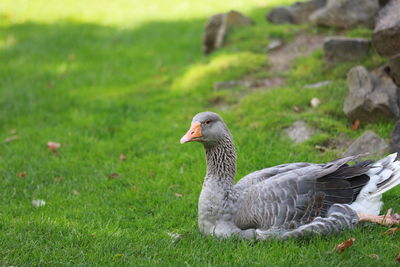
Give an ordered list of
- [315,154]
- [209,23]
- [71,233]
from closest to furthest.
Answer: [71,233]
[315,154]
[209,23]

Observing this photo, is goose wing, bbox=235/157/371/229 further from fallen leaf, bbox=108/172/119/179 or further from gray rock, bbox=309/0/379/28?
gray rock, bbox=309/0/379/28

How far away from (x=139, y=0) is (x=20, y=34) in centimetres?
448

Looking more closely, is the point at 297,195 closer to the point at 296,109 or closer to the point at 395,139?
the point at 395,139

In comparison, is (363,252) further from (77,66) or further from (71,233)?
(77,66)

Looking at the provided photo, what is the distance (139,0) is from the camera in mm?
17172

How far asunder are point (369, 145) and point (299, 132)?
1.27 m

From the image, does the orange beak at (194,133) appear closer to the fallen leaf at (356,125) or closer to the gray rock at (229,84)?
the fallen leaf at (356,125)

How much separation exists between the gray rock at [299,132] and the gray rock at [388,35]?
5.13ft

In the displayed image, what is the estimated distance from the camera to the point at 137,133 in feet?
27.9

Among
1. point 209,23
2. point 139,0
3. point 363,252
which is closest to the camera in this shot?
point 363,252

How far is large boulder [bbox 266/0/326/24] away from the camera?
40.1 feet

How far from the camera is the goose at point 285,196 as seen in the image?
481cm

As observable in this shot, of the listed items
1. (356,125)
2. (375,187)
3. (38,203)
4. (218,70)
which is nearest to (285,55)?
(218,70)

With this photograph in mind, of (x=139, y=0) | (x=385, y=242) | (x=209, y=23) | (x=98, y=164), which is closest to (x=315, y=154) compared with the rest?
(x=385, y=242)
